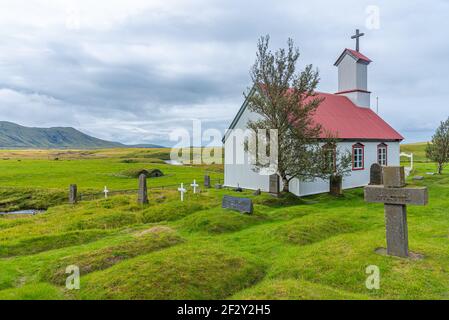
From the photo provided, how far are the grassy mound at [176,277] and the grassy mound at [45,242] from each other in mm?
5499

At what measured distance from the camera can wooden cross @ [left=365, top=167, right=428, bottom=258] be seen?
9633mm

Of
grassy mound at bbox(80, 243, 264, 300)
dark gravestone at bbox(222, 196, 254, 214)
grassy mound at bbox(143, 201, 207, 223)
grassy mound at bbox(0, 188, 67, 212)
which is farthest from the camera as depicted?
grassy mound at bbox(0, 188, 67, 212)

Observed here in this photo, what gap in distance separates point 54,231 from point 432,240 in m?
16.6

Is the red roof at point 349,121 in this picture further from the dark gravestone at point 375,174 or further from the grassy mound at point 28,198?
the grassy mound at point 28,198

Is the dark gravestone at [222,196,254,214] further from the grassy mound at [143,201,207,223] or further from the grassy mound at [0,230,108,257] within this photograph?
the grassy mound at [0,230,108,257]

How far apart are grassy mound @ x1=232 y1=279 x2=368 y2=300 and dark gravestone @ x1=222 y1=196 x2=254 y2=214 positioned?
29.4 ft

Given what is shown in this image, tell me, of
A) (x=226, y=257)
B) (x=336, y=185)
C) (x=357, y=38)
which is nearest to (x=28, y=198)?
(x=336, y=185)

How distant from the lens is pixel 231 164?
29.8 m

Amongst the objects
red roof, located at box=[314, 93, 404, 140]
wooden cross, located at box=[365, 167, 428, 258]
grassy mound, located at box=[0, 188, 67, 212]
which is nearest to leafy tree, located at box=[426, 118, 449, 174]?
red roof, located at box=[314, 93, 404, 140]

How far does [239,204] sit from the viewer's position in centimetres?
1728

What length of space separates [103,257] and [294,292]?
20.5 ft

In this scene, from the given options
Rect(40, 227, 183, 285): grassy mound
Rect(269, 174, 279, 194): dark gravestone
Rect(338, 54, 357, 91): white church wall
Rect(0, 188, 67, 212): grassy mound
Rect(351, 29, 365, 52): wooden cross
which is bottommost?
Rect(0, 188, 67, 212): grassy mound
